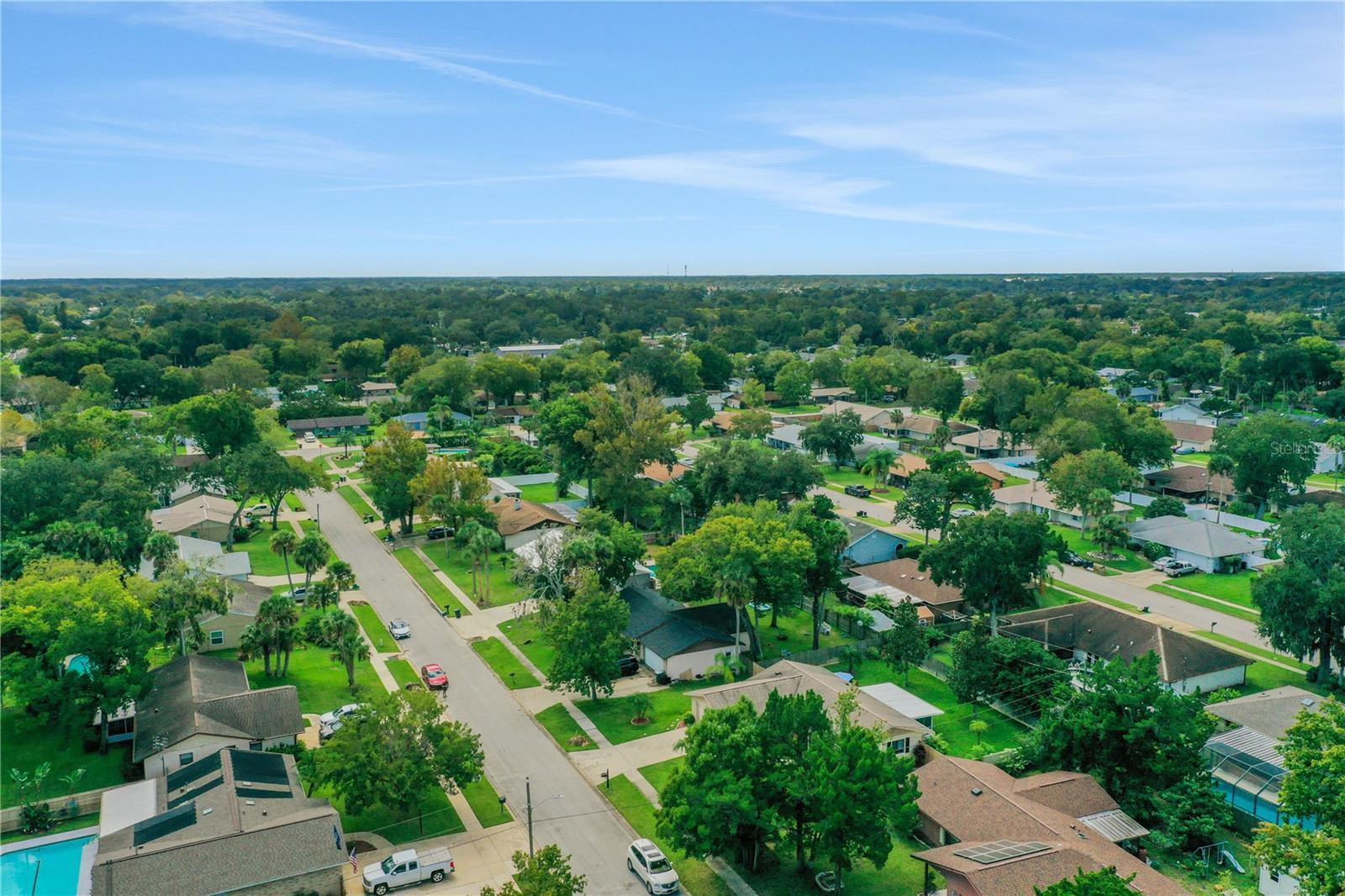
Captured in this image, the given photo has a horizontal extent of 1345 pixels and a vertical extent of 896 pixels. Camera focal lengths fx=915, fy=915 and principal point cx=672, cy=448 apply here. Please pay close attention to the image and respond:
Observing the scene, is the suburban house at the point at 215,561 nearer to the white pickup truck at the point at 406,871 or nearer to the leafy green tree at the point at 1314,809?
the white pickup truck at the point at 406,871

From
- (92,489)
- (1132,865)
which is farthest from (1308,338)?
(92,489)

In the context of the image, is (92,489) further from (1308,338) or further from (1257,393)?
(1308,338)

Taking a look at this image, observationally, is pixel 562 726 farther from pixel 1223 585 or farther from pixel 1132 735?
pixel 1223 585

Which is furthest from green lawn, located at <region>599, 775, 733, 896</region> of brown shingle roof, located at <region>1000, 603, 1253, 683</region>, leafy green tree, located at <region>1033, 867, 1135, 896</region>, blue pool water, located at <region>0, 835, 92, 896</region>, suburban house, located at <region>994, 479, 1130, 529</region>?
suburban house, located at <region>994, 479, 1130, 529</region>

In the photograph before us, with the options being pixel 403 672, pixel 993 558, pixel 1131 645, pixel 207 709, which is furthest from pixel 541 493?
pixel 1131 645

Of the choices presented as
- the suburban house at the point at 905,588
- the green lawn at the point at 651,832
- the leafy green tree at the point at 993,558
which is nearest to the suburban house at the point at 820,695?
the green lawn at the point at 651,832
